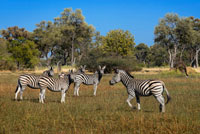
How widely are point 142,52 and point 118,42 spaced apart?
4630cm

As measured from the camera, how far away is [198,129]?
25.0 feet

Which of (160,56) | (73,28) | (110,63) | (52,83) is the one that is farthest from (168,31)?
(52,83)

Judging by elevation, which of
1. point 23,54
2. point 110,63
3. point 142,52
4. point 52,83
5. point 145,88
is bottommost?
point 145,88

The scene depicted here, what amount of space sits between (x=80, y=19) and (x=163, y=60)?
32810 mm

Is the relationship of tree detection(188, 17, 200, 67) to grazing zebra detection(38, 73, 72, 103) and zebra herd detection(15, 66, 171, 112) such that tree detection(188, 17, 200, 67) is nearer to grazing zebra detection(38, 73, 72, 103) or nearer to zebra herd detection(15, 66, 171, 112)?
zebra herd detection(15, 66, 171, 112)

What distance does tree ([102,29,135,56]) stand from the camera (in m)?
59.7

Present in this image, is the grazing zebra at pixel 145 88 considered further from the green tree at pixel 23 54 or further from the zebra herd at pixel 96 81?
the green tree at pixel 23 54

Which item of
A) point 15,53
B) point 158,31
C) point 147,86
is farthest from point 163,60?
point 147,86

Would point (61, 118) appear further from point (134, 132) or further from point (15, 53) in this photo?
point (15, 53)

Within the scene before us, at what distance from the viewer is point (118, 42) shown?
60.2m

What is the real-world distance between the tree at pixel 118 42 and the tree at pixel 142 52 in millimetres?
42389

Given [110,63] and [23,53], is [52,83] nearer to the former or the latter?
[110,63]

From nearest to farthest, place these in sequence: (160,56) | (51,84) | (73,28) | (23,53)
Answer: (51,84), (23,53), (73,28), (160,56)

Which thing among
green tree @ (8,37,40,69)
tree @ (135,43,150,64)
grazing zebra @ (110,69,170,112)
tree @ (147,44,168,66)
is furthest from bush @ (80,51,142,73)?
tree @ (135,43,150,64)
